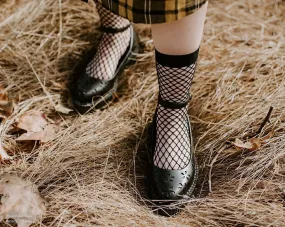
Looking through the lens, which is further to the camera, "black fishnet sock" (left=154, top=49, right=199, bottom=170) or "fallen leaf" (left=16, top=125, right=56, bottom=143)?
"fallen leaf" (left=16, top=125, right=56, bottom=143)

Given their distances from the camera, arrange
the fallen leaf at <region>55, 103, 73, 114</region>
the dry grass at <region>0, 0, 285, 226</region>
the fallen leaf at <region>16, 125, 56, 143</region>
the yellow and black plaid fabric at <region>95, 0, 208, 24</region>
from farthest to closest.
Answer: the fallen leaf at <region>55, 103, 73, 114</region>
the fallen leaf at <region>16, 125, 56, 143</region>
the dry grass at <region>0, 0, 285, 226</region>
the yellow and black plaid fabric at <region>95, 0, 208, 24</region>

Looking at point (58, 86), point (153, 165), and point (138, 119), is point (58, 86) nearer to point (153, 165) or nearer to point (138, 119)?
point (138, 119)

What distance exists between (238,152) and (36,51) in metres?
0.80

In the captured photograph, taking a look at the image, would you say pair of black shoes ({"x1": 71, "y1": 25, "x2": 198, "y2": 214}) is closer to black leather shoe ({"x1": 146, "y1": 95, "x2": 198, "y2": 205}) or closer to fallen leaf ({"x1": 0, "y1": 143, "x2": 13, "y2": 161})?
black leather shoe ({"x1": 146, "y1": 95, "x2": 198, "y2": 205})

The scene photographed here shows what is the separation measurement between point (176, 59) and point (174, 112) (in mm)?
176

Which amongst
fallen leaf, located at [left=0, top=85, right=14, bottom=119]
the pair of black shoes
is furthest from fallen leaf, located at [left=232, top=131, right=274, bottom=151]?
fallen leaf, located at [left=0, top=85, right=14, bottom=119]

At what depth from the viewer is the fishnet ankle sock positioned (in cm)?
138

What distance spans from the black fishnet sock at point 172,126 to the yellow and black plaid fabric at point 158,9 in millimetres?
179

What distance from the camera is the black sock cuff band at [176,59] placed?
101 cm

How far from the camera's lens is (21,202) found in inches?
40.6

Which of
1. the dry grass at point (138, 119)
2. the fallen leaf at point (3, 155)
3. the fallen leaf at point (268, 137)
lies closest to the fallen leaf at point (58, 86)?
the dry grass at point (138, 119)

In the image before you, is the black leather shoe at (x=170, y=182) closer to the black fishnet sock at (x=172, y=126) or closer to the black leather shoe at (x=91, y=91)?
the black fishnet sock at (x=172, y=126)

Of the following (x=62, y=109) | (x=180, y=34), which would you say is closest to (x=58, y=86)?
(x=62, y=109)

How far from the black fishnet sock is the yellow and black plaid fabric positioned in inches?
7.0
